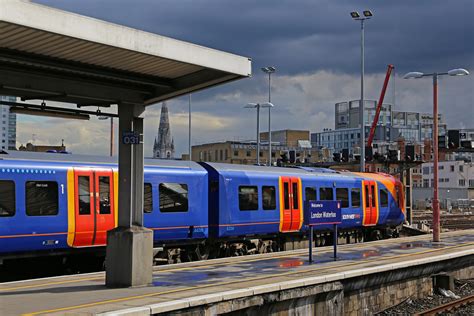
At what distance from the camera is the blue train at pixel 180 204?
49.0ft

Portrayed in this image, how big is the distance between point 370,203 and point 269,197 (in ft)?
24.6

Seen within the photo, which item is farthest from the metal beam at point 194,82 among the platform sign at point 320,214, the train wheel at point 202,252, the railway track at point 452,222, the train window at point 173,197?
the railway track at point 452,222

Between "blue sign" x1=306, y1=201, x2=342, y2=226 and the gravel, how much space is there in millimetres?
2806

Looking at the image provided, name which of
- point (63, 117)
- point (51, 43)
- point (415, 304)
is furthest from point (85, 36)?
point (415, 304)

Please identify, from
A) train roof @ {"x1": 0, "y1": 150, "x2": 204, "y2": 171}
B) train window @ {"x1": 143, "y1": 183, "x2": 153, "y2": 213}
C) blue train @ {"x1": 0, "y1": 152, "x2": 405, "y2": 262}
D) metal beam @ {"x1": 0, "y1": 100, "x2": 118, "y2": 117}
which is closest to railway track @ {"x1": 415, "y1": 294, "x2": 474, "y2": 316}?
blue train @ {"x1": 0, "y1": 152, "x2": 405, "y2": 262}

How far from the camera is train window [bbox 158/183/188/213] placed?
18.1 meters

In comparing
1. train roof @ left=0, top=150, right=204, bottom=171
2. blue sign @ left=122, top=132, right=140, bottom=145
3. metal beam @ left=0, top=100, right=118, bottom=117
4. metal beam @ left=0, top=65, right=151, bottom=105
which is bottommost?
train roof @ left=0, top=150, right=204, bottom=171

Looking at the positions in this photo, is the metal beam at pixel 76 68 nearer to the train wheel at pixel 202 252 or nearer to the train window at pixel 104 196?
the train window at pixel 104 196

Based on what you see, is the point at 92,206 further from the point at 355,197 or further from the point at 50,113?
the point at 355,197

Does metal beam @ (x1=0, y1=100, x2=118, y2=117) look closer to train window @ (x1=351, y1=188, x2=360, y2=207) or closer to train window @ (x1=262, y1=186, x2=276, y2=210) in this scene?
train window @ (x1=262, y1=186, x2=276, y2=210)

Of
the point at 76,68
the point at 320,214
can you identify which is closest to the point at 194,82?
the point at 76,68

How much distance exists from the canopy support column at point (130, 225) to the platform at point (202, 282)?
0.35m

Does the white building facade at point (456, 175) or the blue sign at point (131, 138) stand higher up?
the blue sign at point (131, 138)

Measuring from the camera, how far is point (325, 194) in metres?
24.5
